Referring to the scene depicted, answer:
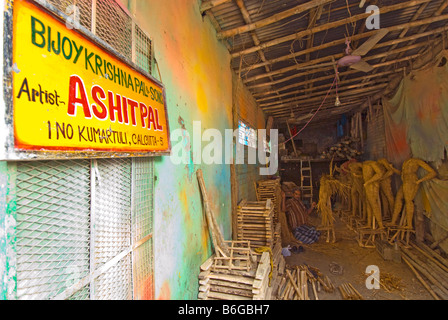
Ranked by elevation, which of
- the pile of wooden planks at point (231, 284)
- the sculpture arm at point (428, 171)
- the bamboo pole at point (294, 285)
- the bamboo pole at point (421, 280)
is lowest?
the bamboo pole at point (421, 280)

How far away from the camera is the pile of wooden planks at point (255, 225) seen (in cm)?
565

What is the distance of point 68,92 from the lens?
1.42 m

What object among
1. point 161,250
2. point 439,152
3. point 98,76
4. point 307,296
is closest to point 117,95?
point 98,76

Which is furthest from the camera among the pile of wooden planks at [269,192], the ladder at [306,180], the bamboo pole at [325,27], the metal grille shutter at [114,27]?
the ladder at [306,180]

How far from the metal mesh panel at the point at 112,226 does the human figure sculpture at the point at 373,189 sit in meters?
8.38

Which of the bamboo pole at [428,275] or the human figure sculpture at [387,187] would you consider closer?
the bamboo pole at [428,275]

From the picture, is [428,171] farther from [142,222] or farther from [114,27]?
[114,27]

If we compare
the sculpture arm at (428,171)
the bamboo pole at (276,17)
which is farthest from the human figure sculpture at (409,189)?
the bamboo pole at (276,17)

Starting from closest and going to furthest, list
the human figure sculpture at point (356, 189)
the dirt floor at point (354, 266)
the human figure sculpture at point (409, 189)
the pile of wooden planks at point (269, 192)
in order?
the dirt floor at point (354, 266) < the human figure sculpture at point (409, 189) < the pile of wooden planks at point (269, 192) < the human figure sculpture at point (356, 189)

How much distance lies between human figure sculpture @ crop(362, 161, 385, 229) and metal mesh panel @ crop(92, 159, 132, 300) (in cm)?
838

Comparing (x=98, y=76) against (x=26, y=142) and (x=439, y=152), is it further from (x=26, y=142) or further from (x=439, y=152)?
(x=439, y=152)

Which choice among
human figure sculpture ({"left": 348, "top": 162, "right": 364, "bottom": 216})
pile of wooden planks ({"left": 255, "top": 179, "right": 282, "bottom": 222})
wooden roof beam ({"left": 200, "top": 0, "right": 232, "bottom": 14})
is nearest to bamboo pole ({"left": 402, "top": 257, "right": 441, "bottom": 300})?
human figure sculpture ({"left": 348, "top": 162, "right": 364, "bottom": 216})

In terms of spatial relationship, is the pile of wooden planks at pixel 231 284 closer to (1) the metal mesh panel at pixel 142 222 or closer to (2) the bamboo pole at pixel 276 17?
(1) the metal mesh panel at pixel 142 222

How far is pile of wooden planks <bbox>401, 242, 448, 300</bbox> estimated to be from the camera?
464 centimetres
